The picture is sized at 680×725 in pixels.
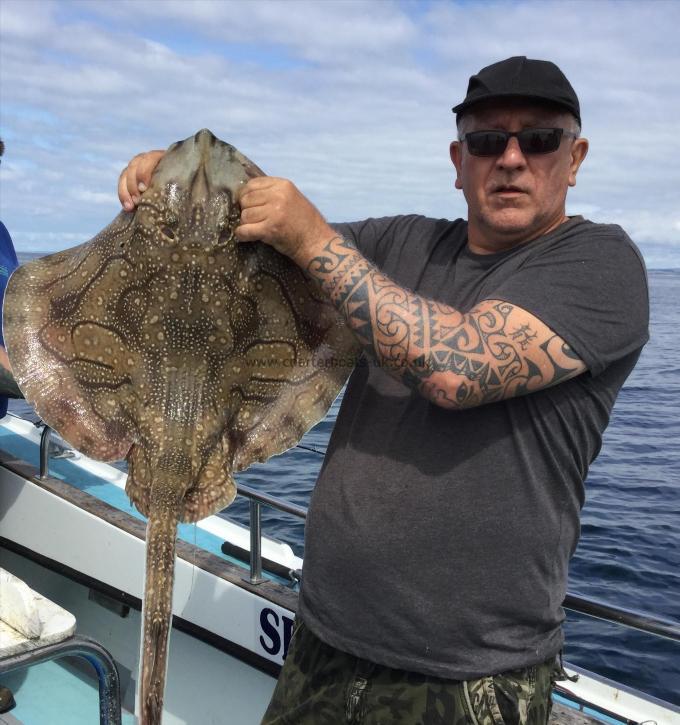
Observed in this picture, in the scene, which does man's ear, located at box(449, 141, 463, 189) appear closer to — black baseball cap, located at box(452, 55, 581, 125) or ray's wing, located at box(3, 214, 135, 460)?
black baseball cap, located at box(452, 55, 581, 125)

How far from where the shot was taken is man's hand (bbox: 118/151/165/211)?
2354 millimetres

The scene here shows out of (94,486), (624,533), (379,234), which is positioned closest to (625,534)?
(624,533)

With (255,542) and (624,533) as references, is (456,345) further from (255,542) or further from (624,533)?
(624,533)

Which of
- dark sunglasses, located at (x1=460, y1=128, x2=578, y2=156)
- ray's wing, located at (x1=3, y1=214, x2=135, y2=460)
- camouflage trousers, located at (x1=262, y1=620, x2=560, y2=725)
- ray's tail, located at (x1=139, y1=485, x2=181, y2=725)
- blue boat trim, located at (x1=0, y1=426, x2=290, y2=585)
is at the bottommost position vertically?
blue boat trim, located at (x1=0, y1=426, x2=290, y2=585)

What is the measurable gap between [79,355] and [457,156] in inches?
60.1

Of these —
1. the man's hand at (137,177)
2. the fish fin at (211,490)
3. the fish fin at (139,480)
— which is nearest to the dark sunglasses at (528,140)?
the man's hand at (137,177)

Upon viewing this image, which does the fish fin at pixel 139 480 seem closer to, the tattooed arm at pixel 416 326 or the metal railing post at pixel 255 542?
the tattooed arm at pixel 416 326

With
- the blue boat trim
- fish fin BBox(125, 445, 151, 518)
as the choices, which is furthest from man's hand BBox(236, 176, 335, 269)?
the blue boat trim

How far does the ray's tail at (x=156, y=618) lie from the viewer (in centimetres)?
209

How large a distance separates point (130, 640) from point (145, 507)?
3.49 m

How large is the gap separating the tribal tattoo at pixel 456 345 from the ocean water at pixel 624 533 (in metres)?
2.07

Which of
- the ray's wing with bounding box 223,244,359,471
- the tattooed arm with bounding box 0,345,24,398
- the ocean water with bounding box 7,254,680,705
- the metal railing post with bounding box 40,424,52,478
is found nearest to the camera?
the ray's wing with bounding box 223,244,359,471

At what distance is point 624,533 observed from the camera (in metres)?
9.05

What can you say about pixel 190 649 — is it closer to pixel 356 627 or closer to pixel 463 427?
pixel 356 627
